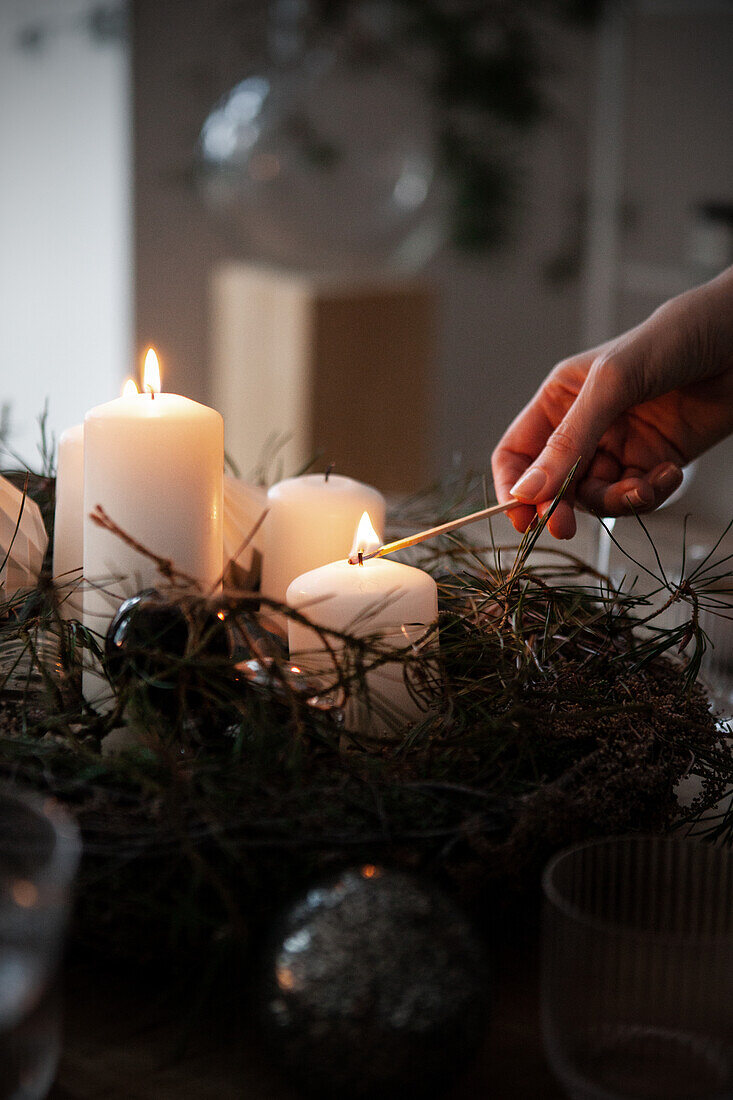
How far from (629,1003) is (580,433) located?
40cm

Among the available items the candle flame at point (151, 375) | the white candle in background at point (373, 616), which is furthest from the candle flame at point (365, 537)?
the candle flame at point (151, 375)

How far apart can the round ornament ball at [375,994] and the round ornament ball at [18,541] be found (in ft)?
0.93

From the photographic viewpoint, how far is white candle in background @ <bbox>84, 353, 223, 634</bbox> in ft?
1.63

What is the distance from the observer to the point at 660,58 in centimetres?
264

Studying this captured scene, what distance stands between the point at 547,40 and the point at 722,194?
0.58 meters

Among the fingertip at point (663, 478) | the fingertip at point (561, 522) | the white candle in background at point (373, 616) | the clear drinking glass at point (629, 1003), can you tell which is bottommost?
the clear drinking glass at point (629, 1003)

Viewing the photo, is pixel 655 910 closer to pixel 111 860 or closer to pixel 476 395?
pixel 111 860

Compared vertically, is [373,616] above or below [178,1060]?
above

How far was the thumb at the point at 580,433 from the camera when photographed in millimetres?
638

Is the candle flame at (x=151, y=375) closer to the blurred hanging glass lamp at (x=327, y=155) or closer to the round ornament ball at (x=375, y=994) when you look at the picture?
the round ornament ball at (x=375, y=994)

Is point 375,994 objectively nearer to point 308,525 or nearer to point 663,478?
point 308,525

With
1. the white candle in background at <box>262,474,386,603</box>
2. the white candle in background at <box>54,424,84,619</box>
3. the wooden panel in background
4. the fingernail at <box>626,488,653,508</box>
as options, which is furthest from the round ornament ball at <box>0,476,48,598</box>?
the wooden panel in background

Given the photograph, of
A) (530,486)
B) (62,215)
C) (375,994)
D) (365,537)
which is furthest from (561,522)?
(62,215)

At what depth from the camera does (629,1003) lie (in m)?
0.34
